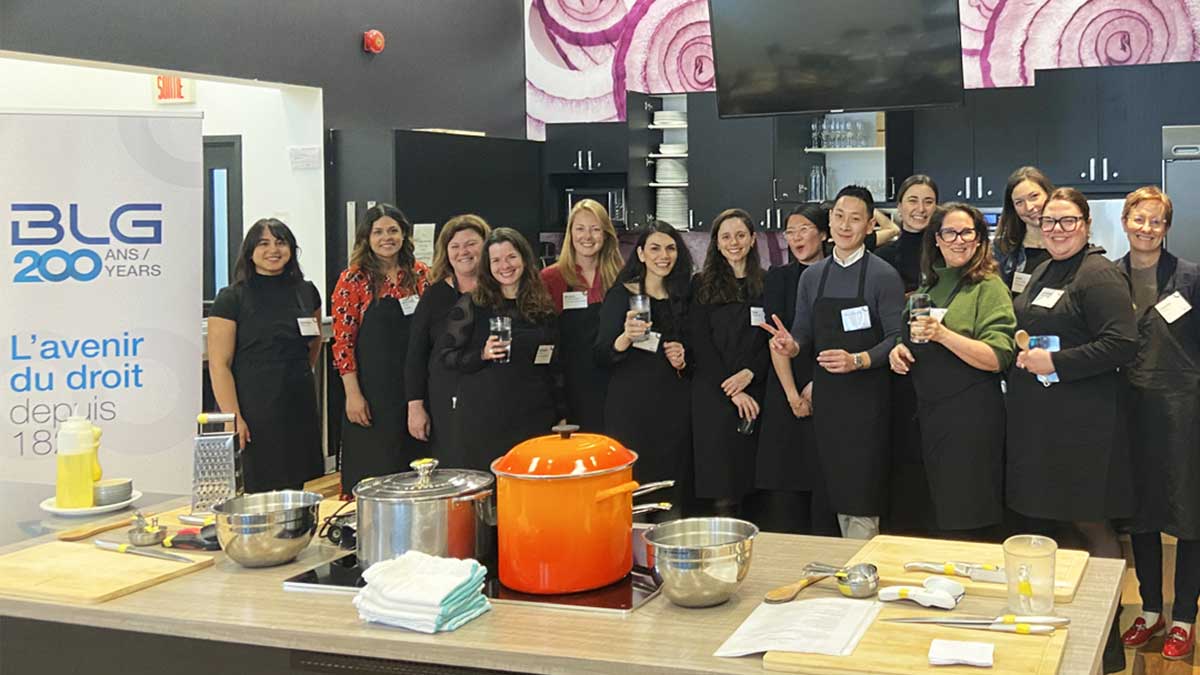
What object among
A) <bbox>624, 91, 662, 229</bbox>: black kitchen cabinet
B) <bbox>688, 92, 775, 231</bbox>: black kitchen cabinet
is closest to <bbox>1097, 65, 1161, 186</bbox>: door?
<bbox>688, 92, 775, 231</bbox>: black kitchen cabinet

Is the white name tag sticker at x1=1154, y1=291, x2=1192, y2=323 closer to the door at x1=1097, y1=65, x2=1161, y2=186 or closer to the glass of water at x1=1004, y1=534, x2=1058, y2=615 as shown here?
the glass of water at x1=1004, y1=534, x2=1058, y2=615

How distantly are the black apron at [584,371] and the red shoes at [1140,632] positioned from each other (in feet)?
6.42

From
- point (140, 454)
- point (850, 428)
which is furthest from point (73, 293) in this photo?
point (850, 428)

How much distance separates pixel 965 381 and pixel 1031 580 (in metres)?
1.98

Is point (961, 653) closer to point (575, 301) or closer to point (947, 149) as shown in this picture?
point (575, 301)

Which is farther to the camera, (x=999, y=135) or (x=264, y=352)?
(x=999, y=135)

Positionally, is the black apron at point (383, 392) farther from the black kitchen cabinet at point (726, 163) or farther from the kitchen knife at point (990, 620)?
the black kitchen cabinet at point (726, 163)

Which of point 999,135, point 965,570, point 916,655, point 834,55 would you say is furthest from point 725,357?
point 999,135

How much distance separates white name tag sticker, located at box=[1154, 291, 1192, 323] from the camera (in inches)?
154

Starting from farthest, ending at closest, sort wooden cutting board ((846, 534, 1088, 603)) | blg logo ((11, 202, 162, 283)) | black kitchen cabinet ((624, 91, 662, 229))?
black kitchen cabinet ((624, 91, 662, 229))
blg logo ((11, 202, 162, 283))
wooden cutting board ((846, 534, 1088, 603))

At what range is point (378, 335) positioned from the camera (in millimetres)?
4832

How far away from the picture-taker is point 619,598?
7.00ft

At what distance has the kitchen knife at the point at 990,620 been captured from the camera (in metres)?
1.94

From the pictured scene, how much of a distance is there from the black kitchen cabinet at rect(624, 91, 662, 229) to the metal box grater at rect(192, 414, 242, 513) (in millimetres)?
6564
